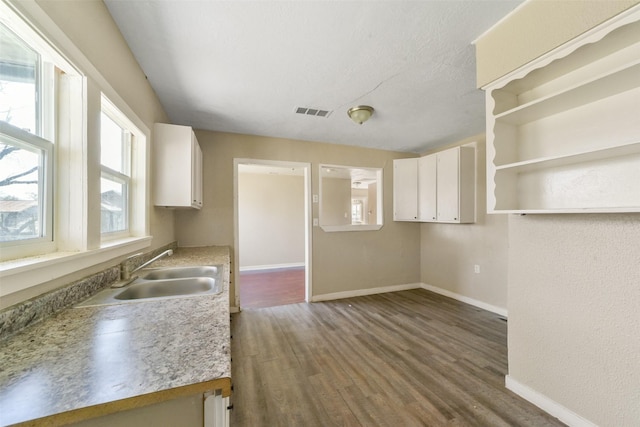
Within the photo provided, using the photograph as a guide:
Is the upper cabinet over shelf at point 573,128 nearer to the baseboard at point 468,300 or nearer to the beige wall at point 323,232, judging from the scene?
the baseboard at point 468,300

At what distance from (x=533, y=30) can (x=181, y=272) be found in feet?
8.98

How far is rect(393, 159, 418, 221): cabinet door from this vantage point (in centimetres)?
388

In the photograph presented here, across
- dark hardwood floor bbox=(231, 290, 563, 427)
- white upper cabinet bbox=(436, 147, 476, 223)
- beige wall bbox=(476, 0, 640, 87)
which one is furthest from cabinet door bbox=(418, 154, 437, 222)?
beige wall bbox=(476, 0, 640, 87)

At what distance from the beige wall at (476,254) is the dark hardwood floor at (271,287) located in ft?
7.58

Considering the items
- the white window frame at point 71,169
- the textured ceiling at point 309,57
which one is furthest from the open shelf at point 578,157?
the white window frame at point 71,169

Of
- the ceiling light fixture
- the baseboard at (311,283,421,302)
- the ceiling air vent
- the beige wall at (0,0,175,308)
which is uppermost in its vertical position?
the ceiling air vent

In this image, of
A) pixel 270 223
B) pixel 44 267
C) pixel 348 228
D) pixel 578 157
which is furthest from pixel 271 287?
pixel 578 157

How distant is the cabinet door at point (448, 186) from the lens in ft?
10.8

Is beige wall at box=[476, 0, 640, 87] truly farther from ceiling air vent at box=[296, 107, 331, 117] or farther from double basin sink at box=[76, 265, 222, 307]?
double basin sink at box=[76, 265, 222, 307]

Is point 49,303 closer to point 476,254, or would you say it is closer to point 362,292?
point 362,292

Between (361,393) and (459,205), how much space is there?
2.61 metres

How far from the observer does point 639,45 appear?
1.20 metres

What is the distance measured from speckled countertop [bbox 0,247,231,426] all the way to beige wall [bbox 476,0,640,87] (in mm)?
2056

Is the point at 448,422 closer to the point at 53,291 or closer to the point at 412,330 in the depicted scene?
the point at 412,330
